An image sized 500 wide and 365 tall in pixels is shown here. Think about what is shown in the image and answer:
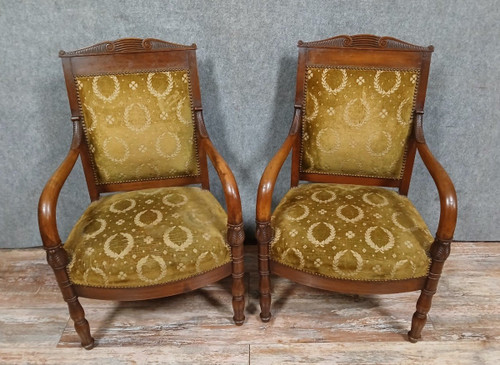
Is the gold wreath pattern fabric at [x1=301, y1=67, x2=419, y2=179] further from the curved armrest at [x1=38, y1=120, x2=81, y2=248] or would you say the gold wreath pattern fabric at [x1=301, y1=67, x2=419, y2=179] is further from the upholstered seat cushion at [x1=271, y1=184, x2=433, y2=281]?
the curved armrest at [x1=38, y1=120, x2=81, y2=248]

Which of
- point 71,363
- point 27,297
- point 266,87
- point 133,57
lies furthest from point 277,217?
point 27,297

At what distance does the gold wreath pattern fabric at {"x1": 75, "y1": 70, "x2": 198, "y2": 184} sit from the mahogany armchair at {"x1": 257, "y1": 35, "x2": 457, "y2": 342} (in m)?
0.42

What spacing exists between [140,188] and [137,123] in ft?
0.90

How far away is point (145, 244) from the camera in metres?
1.33

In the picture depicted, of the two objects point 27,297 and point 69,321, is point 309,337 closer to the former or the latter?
point 69,321

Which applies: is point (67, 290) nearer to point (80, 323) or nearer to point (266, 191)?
point (80, 323)

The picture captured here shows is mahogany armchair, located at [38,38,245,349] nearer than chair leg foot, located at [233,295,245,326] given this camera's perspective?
Yes

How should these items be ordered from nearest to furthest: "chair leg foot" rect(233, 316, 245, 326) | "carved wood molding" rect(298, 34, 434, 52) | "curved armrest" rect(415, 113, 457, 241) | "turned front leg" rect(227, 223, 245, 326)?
"curved armrest" rect(415, 113, 457, 241) < "turned front leg" rect(227, 223, 245, 326) < "carved wood molding" rect(298, 34, 434, 52) < "chair leg foot" rect(233, 316, 245, 326)

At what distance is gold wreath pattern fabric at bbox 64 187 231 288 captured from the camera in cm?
130

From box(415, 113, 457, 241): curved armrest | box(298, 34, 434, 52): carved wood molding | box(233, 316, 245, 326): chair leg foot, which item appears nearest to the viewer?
box(415, 113, 457, 241): curved armrest

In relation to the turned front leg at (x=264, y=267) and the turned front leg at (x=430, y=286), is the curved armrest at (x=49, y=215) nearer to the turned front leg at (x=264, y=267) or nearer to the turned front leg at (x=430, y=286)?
the turned front leg at (x=264, y=267)

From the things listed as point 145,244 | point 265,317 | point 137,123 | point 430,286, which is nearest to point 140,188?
point 137,123

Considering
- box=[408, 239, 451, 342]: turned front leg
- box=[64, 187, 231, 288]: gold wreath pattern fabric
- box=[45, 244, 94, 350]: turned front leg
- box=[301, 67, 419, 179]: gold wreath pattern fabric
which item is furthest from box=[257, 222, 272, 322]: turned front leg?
box=[45, 244, 94, 350]: turned front leg

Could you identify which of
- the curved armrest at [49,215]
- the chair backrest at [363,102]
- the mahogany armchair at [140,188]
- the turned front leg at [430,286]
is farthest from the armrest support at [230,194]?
the turned front leg at [430,286]
